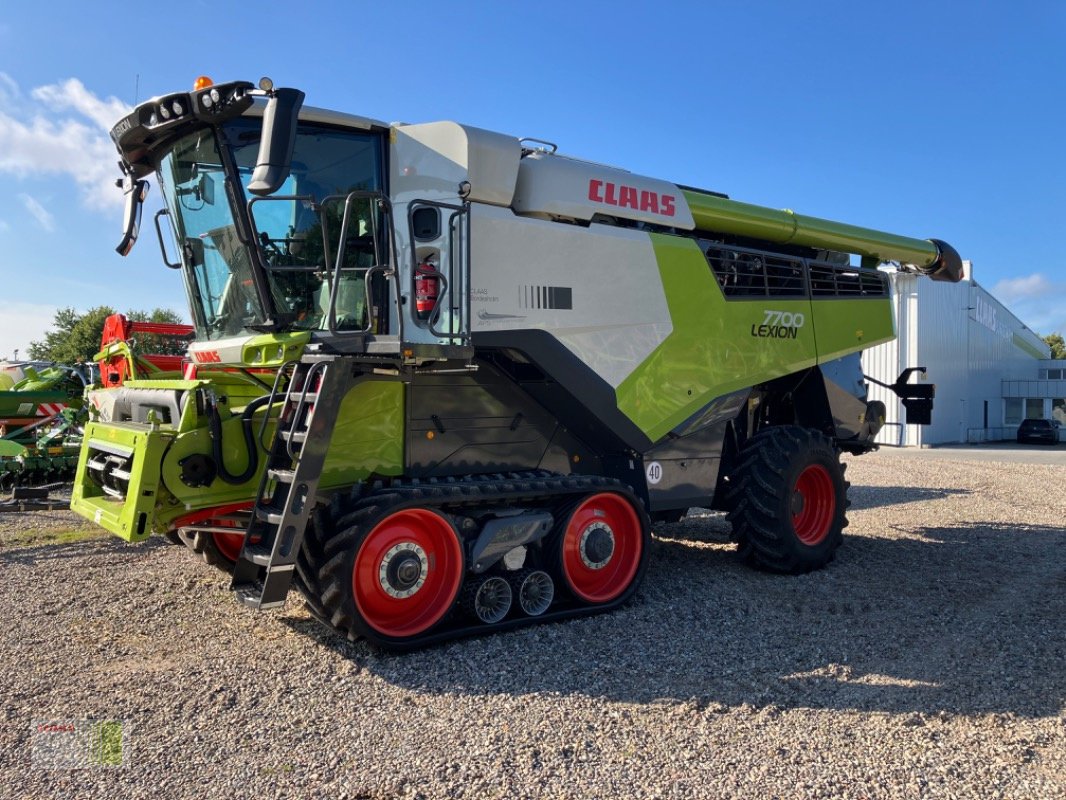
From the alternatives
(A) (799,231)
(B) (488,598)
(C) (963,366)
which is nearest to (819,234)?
(A) (799,231)

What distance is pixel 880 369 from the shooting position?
30.4m

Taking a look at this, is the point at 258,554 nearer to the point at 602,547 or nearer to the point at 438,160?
the point at 602,547

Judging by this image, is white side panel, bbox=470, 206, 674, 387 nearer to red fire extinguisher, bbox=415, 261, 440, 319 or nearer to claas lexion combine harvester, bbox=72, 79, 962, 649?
claas lexion combine harvester, bbox=72, 79, 962, 649

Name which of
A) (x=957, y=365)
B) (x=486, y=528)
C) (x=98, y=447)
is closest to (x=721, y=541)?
(x=486, y=528)

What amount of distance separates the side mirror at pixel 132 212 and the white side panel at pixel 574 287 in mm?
2391

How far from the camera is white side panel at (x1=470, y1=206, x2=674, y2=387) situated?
561 cm

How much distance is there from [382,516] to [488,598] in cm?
107

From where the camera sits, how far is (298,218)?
5340mm

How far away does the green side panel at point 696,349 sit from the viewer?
6.56 metres

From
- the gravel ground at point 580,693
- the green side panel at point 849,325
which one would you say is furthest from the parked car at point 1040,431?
the gravel ground at point 580,693

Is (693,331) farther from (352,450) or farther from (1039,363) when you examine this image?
(1039,363)

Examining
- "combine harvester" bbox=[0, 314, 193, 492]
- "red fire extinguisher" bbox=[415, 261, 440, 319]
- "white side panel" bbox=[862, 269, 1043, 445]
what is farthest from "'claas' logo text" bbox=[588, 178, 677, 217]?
"white side panel" bbox=[862, 269, 1043, 445]

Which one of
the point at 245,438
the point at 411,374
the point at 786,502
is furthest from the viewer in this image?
the point at 786,502

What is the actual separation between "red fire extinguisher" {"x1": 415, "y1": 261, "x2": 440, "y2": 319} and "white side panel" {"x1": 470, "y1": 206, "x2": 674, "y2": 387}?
266mm
